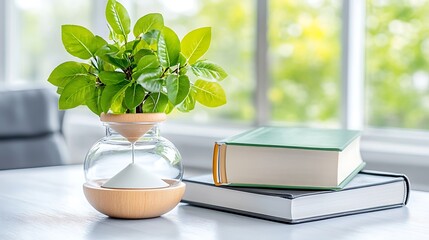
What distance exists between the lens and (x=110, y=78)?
1.06m

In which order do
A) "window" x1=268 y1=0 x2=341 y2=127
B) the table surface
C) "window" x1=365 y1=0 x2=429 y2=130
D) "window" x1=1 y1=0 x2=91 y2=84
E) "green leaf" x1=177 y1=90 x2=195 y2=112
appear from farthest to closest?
"window" x1=1 y1=0 x2=91 y2=84
"window" x1=268 y1=0 x2=341 y2=127
"window" x1=365 y1=0 x2=429 y2=130
"green leaf" x1=177 y1=90 x2=195 y2=112
the table surface

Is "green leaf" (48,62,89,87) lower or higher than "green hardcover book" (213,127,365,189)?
higher

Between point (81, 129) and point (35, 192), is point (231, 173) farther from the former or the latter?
point (81, 129)

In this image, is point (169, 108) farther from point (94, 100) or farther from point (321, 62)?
point (321, 62)

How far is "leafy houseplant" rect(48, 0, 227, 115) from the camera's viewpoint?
3.49 ft

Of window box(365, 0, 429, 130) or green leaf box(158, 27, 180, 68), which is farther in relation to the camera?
window box(365, 0, 429, 130)

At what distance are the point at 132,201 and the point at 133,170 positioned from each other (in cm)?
5

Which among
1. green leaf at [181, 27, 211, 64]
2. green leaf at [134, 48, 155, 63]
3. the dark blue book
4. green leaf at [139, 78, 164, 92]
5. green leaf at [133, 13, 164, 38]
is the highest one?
green leaf at [133, 13, 164, 38]

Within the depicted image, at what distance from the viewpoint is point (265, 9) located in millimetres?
2445

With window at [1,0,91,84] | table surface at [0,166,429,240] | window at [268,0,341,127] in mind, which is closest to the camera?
table surface at [0,166,429,240]

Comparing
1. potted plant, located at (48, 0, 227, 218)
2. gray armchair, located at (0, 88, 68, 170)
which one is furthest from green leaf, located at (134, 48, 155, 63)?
gray armchair, located at (0, 88, 68, 170)

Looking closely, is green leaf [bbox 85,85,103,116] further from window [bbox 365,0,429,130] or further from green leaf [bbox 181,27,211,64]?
window [bbox 365,0,429,130]

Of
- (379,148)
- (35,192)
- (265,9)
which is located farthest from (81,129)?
(35,192)

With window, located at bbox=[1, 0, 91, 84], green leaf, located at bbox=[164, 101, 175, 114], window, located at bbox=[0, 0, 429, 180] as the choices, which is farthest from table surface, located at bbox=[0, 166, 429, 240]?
window, located at bbox=[1, 0, 91, 84]
